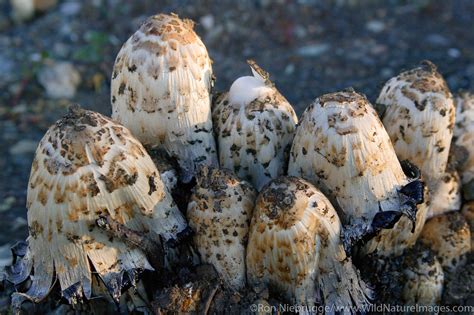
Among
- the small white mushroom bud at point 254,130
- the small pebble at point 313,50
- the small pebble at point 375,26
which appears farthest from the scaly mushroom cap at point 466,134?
the small pebble at point 375,26

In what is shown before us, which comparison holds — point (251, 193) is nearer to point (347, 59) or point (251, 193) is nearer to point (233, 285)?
point (233, 285)

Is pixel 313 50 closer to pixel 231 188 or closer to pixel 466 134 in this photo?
pixel 466 134

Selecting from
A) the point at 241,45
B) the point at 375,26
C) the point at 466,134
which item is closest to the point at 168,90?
the point at 466,134

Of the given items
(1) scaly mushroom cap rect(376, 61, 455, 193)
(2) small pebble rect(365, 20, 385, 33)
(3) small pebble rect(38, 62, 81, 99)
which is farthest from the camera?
(2) small pebble rect(365, 20, 385, 33)

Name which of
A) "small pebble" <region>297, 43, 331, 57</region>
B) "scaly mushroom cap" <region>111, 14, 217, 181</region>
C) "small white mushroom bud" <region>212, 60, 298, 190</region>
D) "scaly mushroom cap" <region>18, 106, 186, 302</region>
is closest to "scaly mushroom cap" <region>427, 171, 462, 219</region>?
"small white mushroom bud" <region>212, 60, 298, 190</region>

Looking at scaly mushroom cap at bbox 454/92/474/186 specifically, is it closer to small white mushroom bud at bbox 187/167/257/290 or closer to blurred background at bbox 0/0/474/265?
small white mushroom bud at bbox 187/167/257/290
